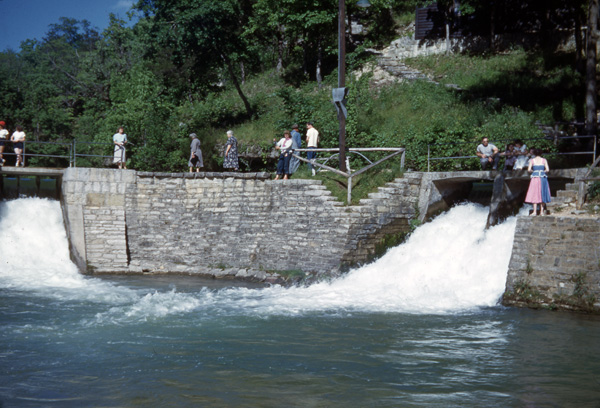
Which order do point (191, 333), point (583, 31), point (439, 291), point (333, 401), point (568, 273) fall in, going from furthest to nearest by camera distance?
point (583, 31) → point (439, 291) → point (568, 273) → point (191, 333) → point (333, 401)

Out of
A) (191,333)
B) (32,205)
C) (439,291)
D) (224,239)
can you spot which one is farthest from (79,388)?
(32,205)

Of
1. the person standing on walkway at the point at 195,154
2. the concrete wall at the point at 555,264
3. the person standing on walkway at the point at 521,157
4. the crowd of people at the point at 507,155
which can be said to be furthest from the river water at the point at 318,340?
the person standing on walkway at the point at 195,154

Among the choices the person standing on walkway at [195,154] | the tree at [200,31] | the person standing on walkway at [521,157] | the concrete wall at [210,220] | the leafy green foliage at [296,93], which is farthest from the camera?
the tree at [200,31]

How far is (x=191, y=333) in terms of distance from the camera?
10.5 meters

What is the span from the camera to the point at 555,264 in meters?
11.9

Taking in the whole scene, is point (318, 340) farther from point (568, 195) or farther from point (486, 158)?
point (486, 158)

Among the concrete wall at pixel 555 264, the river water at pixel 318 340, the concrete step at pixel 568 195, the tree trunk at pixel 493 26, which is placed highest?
the tree trunk at pixel 493 26

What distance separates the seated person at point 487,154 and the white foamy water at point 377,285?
44.7 inches

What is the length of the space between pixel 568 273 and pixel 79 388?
28.1 ft

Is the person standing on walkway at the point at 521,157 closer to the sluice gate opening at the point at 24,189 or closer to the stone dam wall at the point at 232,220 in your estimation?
the stone dam wall at the point at 232,220

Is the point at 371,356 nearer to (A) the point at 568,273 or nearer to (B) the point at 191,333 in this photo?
(B) the point at 191,333

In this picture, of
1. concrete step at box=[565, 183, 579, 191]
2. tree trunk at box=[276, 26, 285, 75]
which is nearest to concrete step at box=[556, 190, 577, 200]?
concrete step at box=[565, 183, 579, 191]

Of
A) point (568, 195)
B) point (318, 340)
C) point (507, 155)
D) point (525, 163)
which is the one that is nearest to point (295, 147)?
point (507, 155)

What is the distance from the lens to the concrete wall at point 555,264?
37.6 feet
